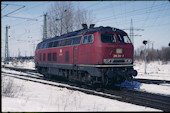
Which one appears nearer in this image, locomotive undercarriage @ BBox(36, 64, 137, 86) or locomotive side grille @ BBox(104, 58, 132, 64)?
locomotive undercarriage @ BBox(36, 64, 137, 86)

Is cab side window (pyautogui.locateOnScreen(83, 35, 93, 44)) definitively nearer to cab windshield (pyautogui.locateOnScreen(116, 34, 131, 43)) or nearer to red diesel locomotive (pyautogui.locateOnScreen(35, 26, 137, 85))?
red diesel locomotive (pyautogui.locateOnScreen(35, 26, 137, 85))

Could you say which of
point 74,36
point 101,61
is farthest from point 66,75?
point 101,61

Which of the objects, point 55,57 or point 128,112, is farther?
point 55,57

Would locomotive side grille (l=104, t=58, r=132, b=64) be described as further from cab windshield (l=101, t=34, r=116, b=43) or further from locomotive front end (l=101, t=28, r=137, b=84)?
cab windshield (l=101, t=34, r=116, b=43)

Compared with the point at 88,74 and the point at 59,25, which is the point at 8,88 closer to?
the point at 88,74

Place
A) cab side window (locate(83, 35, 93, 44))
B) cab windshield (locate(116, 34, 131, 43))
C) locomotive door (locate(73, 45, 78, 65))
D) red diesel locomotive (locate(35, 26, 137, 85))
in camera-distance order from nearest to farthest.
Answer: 1. red diesel locomotive (locate(35, 26, 137, 85))
2. cab side window (locate(83, 35, 93, 44))
3. cab windshield (locate(116, 34, 131, 43))
4. locomotive door (locate(73, 45, 78, 65))

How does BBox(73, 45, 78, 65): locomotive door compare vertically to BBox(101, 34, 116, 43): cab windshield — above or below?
below

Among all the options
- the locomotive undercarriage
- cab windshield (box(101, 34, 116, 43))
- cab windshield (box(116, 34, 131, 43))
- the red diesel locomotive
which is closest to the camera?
the locomotive undercarriage

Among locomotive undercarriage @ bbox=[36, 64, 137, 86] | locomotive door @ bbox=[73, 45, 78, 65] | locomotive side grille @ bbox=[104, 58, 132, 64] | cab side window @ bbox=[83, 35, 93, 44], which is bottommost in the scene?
locomotive undercarriage @ bbox=[36, 64, 137, 86]

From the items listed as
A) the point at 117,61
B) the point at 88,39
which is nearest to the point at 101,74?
the point at 117,61

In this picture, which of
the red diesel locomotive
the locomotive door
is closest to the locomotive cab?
the red diesel locomotive

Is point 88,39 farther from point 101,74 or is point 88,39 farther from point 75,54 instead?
point 101,74

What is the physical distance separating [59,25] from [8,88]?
25629 millimetres

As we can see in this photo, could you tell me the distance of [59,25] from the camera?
1412 inches
